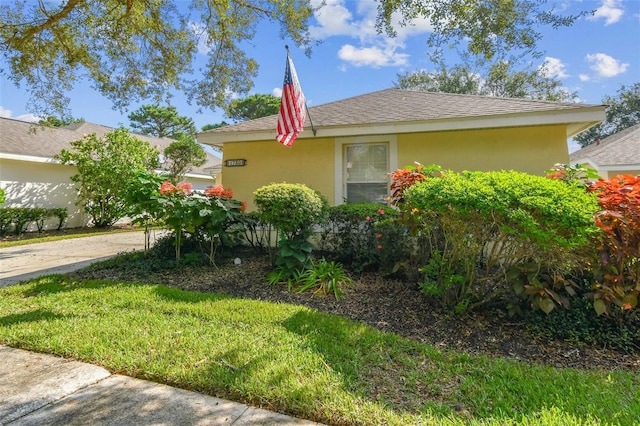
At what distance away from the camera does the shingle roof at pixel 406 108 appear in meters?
6.09

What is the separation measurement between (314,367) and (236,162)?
6.17 m

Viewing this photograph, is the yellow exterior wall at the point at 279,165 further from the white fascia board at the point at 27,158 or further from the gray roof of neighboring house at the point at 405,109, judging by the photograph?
the white fascia board at the point at 27,158

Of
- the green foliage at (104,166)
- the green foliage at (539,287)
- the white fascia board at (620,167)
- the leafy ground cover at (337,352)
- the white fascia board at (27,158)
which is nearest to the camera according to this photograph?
the leafy ground cover at (337,352)

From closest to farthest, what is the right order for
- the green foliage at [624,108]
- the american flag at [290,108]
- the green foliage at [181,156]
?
1. the american flag at [290,108]
2. the green foliage at [181,156]
3. the green foliage at [624,108]

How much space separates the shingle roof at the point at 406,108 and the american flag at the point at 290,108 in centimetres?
105

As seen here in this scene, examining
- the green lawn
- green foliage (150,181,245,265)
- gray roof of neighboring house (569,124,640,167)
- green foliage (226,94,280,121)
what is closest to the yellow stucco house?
green foliage (150,181,245,265)

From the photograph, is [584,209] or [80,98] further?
[80,98]

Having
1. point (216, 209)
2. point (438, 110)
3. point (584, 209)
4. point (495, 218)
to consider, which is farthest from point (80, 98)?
point (584, 209)

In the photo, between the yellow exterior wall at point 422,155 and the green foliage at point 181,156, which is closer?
the yellow exterior wall at point 422,155

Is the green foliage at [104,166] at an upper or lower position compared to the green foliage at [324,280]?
upper

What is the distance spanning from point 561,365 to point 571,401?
81 centimetres

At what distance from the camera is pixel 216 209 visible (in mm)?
5652

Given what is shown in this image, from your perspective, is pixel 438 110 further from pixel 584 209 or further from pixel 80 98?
pixel 80 98

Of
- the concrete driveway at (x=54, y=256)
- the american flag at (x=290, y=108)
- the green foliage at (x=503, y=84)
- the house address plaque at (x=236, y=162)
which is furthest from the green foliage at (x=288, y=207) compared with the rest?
the green foliage at (x=503, y=84)
